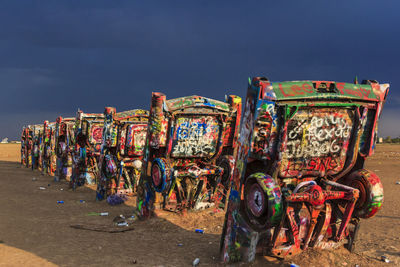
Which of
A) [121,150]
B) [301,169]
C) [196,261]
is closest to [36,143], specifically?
[121,150]

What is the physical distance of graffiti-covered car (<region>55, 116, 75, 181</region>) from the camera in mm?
18859

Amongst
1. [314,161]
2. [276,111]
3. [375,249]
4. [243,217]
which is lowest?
[375,249]

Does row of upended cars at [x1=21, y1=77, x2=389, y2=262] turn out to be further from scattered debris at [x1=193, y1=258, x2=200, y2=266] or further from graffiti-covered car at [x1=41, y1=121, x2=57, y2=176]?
graffiti-covered car at [x1=41, y1=121, x2=57, y2=176]

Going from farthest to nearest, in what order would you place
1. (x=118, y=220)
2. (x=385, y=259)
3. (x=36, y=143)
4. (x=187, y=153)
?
(x=36, y=143), (x=118, y=220), (x=187, y=153), (x=385, y=259)

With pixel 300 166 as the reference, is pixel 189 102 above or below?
above

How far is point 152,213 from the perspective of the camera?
32.4 feet

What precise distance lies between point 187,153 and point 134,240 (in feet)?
8.84

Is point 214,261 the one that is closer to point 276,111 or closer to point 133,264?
point 133,264

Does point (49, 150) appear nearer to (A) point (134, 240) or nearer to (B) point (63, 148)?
(B) point (63, 148)

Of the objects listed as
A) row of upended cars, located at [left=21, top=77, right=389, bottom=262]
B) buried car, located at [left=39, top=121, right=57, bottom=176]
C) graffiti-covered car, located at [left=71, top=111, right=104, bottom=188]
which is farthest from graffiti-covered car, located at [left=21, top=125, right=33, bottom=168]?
row of upended cars, located at [left=21, top=77, right=389, bottom=262]

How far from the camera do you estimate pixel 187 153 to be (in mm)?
9867

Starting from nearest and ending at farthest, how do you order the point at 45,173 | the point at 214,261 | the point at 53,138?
1. the point at 214,261
2. the point at 53,138
3. the point at 45,173

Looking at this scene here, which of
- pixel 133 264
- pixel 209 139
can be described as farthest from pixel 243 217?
pixel 209 139

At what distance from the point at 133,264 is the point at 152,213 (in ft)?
10.9
